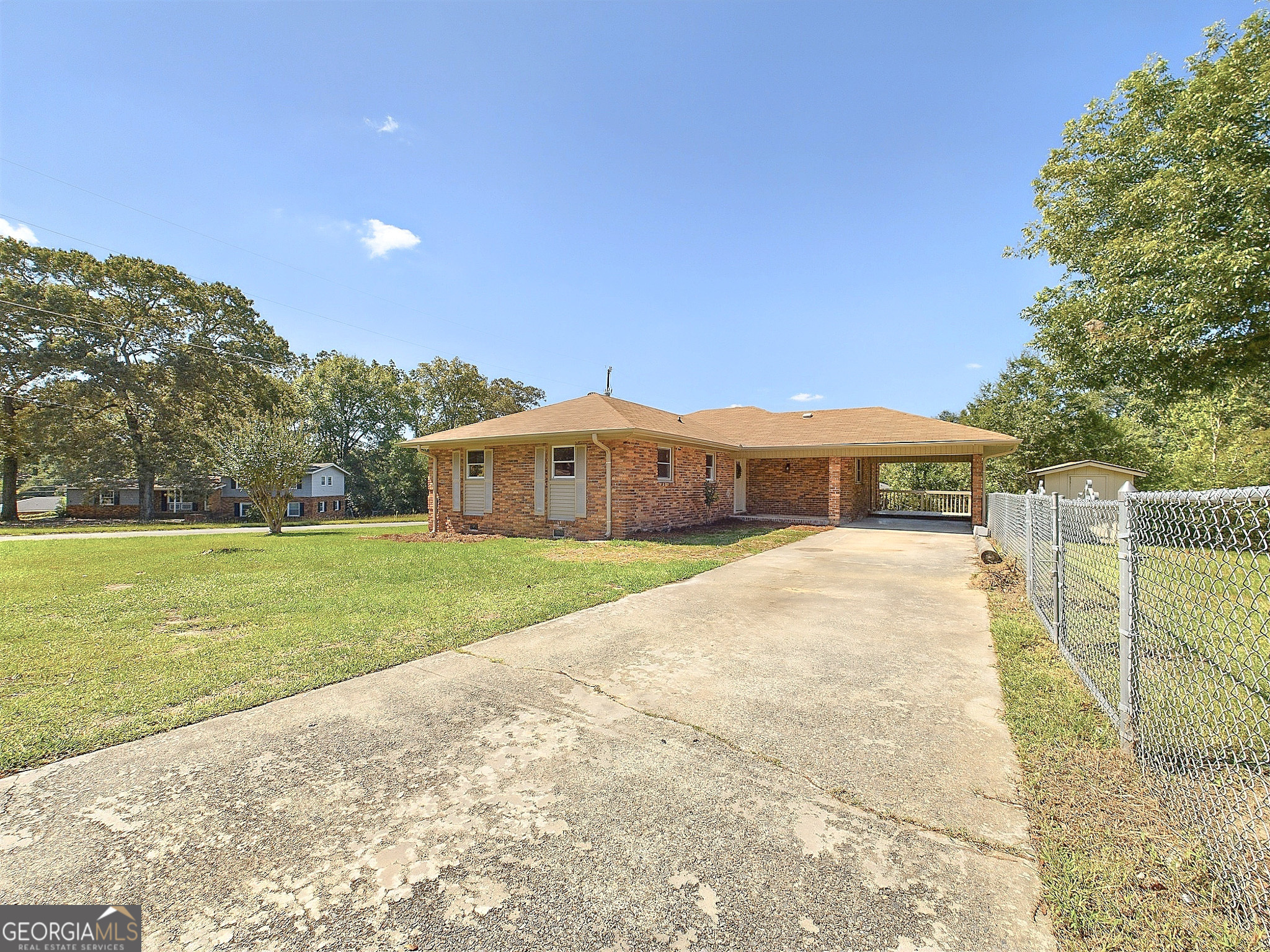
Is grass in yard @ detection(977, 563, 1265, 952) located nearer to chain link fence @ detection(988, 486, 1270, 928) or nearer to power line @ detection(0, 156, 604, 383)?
chain link fence @ detection(988, 486, 1270, 928)

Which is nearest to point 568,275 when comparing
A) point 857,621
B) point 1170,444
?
point 857,621

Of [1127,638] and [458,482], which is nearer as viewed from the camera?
[1127,638]

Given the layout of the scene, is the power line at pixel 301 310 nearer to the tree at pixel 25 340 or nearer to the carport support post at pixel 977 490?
the tree at pixel 25 340

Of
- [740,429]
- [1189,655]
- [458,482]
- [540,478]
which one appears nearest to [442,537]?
[458,482]

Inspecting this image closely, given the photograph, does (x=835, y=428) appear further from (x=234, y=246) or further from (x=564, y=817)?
(x=234, y=246)

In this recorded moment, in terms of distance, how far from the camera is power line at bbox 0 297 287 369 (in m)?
24.8

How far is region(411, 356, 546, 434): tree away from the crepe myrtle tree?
25.6m

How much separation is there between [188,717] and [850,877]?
3.86 metres

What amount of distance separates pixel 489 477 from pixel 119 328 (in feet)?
92.0

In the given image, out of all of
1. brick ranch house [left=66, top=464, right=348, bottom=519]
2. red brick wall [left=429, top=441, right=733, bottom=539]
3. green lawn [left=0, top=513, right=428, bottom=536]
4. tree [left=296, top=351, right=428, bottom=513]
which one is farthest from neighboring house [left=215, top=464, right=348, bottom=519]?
red brick wall [left=429, top=441, right=733, bottom=539]

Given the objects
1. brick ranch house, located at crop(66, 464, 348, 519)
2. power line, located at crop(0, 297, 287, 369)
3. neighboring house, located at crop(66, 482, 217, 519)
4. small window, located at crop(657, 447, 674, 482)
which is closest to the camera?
small window, located at crop(657, 447, 674, 482)

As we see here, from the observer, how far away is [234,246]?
19.4 metres

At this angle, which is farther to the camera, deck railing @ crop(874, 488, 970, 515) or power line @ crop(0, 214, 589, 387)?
deck railing @ crop(874, 488, 970, 515)


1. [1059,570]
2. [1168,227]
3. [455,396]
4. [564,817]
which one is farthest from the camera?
[455,396]
